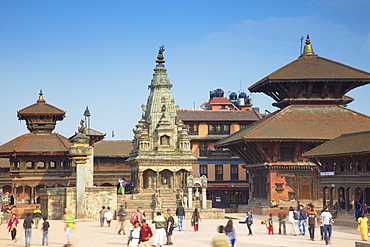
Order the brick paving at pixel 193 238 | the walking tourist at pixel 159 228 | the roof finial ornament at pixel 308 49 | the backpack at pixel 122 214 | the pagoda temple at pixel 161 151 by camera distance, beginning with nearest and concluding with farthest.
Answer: the walking tourist at pixel 159 228 < the brick paving at pixel 193 238 < the backpack at pixel 122 214 < the pagoda temple at pixel 161 151 < the roof finial ornament at pixel 308 49

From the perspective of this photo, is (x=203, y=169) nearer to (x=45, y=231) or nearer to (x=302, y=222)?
(x=302, y=222)

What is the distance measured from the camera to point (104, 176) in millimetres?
72688

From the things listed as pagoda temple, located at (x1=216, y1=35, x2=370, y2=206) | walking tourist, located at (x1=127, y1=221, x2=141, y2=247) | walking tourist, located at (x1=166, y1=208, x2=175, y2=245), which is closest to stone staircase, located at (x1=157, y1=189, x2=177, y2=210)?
pagoda temple, located at (x1=216, y1=35, x2=370, y2=206)

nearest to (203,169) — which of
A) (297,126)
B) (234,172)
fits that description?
(234,172)

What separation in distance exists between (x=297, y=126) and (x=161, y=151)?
12593 millimetres

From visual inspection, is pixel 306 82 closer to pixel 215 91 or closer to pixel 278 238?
pixel 278 238

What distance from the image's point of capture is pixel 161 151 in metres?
56.1

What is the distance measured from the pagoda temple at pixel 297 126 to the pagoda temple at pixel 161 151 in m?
4.08

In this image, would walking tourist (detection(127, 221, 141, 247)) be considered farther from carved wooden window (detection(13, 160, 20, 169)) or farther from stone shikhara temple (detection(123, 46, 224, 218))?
carved wooden window (detection(13, 160, 20, 169))

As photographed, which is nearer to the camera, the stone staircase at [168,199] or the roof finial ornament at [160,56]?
the stone staircase at [168,199]

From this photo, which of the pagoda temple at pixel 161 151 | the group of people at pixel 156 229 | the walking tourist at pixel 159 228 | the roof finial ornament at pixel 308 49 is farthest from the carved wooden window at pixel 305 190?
the walking tourist at pixel 159 228

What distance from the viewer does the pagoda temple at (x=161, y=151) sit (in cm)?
5581

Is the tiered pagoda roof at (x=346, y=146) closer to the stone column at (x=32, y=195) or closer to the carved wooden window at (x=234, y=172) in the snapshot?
the stone column at (x=32, y=195)

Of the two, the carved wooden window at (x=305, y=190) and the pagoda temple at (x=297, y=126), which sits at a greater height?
the pagoda temple at (x=297, y=126)
